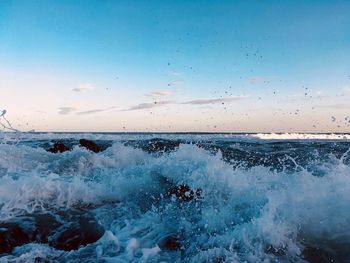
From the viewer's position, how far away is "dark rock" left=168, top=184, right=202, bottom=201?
763cm

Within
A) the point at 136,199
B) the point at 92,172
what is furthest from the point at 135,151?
the point at 136,199

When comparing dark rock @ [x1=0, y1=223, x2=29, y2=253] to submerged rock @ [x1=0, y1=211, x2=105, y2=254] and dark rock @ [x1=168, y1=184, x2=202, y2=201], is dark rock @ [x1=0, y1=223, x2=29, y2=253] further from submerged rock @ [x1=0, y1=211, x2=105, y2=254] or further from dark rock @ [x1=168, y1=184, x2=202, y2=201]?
dark rock @ [x1=168, y1=184, x2=202, y2=201]

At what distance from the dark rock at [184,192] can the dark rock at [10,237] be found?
320 cm

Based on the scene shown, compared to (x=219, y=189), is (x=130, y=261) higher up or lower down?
lower down

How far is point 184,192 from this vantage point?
7.91m

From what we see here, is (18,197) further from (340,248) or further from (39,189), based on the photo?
(340,248)

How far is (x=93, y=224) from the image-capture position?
631 centimetres

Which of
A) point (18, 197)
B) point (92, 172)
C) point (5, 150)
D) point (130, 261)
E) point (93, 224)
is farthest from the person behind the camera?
point (5, 150)

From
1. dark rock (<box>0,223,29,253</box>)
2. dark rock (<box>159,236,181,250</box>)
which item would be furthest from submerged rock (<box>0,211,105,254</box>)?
dark rock (<box>159,236,181,250</box>)

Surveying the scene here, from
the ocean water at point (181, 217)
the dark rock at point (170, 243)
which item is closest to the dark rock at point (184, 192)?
the ocean water at point (181, 217)

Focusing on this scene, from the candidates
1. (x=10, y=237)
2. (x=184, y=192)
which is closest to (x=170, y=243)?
(x=10, y=237)

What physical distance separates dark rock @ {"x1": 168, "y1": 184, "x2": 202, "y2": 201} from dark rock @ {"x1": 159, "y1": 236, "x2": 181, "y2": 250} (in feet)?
6.98

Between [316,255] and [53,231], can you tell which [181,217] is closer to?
[53,231]

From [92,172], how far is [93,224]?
217 inches
